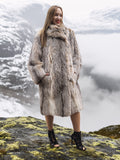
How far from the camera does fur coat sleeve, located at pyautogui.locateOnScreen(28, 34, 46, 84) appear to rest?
4722 millimetres

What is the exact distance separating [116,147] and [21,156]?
3.31 metres

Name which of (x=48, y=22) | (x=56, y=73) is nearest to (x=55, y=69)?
(x=56, y=73)

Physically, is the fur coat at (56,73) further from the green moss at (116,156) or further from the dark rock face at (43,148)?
the green moss at (116,156)

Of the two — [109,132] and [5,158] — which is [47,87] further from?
[109,132]

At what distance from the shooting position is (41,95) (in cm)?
494

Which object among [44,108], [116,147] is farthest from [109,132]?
[44,108]

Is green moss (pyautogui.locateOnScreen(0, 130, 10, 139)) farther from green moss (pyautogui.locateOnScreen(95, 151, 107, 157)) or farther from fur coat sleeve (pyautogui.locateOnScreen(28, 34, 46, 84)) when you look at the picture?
green moss (pyautogui.locateOnScreen(95, 151, 107, 157))

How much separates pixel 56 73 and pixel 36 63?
0.59 metres

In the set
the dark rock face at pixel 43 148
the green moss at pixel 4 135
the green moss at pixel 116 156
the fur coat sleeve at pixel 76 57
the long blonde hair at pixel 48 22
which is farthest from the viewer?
the green moss at pixel 4 135

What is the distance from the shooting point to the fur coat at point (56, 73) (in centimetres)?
470

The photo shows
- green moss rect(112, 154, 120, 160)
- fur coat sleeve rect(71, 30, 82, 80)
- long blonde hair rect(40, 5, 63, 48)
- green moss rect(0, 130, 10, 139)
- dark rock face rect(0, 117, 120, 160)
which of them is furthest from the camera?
green moss rect(0, 130, 10, 139)

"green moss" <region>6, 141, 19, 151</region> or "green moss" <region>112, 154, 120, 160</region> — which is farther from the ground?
"green moss" <region>6, 141, 19, 151</region>

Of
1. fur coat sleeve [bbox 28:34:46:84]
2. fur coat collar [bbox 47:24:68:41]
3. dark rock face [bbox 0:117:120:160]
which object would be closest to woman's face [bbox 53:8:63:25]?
fur coat collar [bbox 47:24:68:41]

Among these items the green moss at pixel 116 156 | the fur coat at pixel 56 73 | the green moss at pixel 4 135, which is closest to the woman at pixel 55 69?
the fur coat at pixel 56 73
